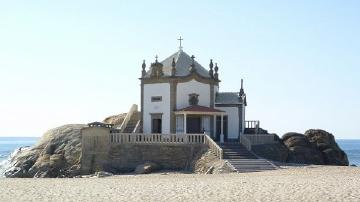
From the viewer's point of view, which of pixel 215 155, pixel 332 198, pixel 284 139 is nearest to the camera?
pixel 332 198

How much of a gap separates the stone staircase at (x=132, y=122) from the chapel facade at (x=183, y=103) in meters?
1.46

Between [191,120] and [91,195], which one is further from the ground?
[191,120]

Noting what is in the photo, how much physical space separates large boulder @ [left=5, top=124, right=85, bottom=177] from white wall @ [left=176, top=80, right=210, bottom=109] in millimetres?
7493

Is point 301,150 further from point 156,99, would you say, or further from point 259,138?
point 156,99

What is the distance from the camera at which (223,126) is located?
139ft

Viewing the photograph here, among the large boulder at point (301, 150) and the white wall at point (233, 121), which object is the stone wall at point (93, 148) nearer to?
the white wall at point (233, 121)

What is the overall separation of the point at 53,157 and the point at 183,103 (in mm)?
9459

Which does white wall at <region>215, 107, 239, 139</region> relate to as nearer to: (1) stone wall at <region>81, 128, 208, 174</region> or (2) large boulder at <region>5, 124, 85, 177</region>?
(1) stone wall at <region>81, 128, 208, 174</region>

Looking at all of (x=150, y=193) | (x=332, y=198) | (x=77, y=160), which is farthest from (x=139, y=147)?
(x=332, y=198)

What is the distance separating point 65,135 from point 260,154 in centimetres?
1405

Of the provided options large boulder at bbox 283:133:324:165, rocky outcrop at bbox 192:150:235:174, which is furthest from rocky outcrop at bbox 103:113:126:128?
rocky outcrop at bbox 192:150:235:174

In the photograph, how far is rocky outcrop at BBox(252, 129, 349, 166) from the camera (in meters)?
39.3

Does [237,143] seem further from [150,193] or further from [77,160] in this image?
[150,193]

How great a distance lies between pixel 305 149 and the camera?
145 ft
